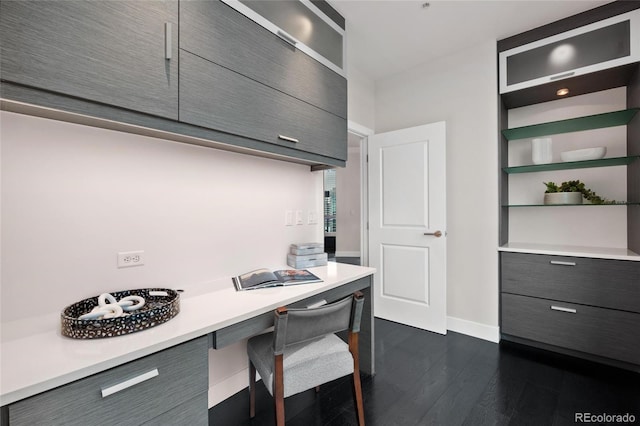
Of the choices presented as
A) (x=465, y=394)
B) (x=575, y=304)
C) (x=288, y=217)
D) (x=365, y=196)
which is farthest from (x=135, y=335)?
(x=575, y=304)

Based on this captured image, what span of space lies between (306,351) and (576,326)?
87.4 inches

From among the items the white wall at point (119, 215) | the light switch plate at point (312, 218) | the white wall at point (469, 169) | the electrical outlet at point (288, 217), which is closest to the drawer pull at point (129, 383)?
the white wall at point (119, 215)

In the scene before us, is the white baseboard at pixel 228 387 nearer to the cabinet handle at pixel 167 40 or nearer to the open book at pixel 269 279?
the open book at pixel 269 279

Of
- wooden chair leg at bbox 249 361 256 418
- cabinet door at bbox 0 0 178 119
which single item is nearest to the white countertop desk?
wooden chair leg at bbox 249 361 256 418

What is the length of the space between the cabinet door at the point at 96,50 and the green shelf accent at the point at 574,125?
2825 millimetres

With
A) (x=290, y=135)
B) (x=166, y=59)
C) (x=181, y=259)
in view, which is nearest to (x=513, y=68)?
(x=290, y=135)

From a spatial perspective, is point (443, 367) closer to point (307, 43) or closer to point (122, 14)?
point (307, 43)

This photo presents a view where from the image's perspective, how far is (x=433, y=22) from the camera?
A: 7.73 ft

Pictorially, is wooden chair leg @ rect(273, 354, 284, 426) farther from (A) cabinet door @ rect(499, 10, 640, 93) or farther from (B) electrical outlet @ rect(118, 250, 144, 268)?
(A) cabinet door @ rect(499, 10, 640, 93)

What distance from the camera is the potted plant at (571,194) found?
7.88 ft

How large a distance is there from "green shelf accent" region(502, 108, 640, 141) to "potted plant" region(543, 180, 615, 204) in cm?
48

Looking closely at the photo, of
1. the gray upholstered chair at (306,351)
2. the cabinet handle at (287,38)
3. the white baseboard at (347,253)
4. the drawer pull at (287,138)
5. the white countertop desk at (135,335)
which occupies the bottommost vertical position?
the white baseboard at (347,253)

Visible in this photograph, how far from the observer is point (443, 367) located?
2.17 m

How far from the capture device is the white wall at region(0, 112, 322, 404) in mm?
1070
